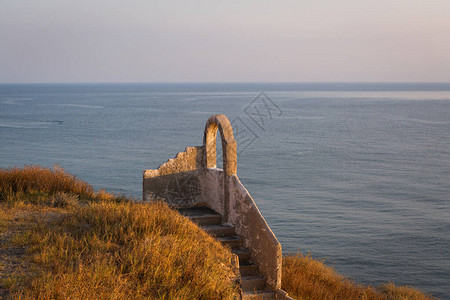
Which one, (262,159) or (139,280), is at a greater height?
(139,280)

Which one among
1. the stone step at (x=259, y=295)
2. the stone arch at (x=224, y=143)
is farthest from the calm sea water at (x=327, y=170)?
the stone step at (x=259, y=295)

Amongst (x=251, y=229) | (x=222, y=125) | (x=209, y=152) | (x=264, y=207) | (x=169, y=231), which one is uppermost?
(x=222, y=125)

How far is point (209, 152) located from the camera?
41.6 feet

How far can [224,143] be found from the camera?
11242 mm

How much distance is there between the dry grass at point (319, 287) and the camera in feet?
43.7

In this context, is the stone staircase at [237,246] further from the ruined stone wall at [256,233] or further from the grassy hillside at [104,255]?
the grassy hillside at [104,255]

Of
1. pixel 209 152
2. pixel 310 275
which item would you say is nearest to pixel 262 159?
pixel 310 275

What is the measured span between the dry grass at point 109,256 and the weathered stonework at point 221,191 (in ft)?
6.82

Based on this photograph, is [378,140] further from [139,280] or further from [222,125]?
[139,280]

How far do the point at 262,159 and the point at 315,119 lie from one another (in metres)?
42.7

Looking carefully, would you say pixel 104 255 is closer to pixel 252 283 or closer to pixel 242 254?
pixel 252 283

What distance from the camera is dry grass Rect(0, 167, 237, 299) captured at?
18.4ft

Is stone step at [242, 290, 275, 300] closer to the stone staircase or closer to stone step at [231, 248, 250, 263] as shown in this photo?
the stone staircase

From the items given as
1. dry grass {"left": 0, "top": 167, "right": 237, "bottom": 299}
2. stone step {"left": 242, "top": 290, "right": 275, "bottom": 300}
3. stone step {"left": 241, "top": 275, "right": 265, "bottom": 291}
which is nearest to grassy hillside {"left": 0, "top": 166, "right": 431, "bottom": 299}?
dry grass {"left": 0, "top": 167, "right": 237, "bottom": 299}
